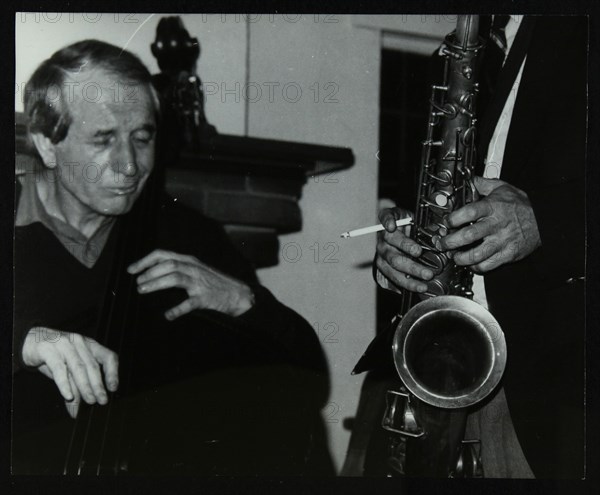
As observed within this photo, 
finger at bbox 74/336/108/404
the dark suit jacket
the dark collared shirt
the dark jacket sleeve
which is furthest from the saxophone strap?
finger at bbox 74/336/108/404

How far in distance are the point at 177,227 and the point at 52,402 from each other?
502 millimetres

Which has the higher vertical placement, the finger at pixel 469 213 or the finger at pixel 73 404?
the finger at pixel 469 213

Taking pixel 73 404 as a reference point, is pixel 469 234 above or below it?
above

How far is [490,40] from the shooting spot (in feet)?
6.43

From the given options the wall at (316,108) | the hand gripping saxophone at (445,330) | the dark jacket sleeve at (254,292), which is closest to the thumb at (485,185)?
the hand gripping saxophone at (445,330)

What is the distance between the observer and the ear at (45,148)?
6.53 ft

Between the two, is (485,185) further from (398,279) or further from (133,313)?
(133,313)

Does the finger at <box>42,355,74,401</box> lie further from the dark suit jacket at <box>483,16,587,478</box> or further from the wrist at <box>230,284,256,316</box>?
the dark suit jacket at <box>483,16,587,478</box>

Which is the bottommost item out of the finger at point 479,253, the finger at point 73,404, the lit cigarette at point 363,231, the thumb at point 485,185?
the finger at point 73,404

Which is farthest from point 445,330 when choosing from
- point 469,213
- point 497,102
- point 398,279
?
point 497,102

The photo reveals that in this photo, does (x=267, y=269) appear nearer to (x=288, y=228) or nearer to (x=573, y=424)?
(x=288, y=228)

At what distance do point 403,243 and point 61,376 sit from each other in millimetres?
848

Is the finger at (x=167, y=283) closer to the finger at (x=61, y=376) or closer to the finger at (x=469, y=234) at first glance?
the finger at (x=61, y=376)

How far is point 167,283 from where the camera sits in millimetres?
1970
